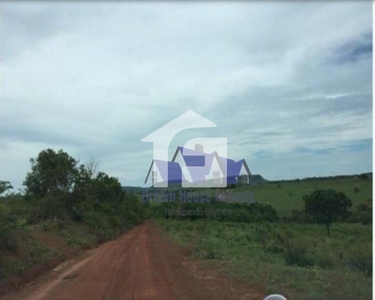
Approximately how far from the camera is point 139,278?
16.4 feet

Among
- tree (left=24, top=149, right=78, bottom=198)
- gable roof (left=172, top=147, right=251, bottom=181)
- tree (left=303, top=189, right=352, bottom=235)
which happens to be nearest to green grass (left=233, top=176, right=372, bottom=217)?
tree (left=303, top=189, right=352, bottom=235)

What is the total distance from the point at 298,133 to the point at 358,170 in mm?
922

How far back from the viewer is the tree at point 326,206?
4.90 metres

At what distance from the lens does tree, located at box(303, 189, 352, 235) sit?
193 inches

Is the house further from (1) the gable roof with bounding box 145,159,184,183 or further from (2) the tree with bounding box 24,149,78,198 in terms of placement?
(2) the tree with bounding box 24,149,78,198

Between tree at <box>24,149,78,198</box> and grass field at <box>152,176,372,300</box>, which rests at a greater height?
tree at <box>24,149,78,198</box>

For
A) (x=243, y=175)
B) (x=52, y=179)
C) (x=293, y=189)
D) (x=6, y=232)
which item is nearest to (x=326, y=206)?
(x=293, y=189)

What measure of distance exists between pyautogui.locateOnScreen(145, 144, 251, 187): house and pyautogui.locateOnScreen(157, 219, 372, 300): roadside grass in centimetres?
70

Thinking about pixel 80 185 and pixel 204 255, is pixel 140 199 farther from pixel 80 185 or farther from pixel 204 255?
pixel 80 185

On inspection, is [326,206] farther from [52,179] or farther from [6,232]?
[52,179]

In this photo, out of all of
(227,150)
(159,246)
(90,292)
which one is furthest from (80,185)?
(227,150)

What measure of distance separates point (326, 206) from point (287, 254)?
0.80m

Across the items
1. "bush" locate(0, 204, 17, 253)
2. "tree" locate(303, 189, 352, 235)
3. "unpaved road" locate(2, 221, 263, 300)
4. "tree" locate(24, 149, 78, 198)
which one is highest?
"tree" locate(24, 149, 78, 198)

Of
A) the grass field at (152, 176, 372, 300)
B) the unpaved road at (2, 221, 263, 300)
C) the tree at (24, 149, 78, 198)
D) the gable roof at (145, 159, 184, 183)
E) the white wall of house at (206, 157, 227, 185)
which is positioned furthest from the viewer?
the tree at (24, 149, 78, 198)
